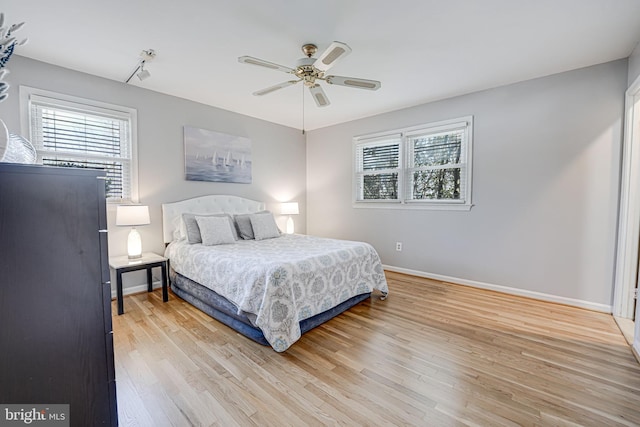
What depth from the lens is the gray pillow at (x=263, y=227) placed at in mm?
3857

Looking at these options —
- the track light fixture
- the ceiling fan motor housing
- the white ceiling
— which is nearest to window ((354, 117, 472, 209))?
the white ceiling

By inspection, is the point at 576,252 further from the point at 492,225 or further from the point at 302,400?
the point at 302,400

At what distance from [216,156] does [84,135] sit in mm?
1533

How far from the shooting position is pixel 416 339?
2.34 metres

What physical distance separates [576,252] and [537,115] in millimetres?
1600

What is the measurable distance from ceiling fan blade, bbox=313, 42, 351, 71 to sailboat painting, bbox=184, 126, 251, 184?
243 centimetres

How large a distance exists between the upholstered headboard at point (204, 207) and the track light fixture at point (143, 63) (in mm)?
1566

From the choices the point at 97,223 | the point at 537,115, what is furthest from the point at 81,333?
the point at 537,115

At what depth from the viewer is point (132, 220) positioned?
9.97 feet

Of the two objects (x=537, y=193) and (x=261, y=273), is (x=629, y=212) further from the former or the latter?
(x=261, y=273)

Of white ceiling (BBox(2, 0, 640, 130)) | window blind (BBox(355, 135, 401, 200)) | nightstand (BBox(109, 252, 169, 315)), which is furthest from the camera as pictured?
window blind (BBox(355, 135, 401, 200))

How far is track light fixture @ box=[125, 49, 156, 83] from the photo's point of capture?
2633mm

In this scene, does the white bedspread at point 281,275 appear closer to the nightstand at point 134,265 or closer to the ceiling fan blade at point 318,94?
the nightstand at point 134,265

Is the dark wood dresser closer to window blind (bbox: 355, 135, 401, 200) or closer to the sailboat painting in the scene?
the sailboat painting
